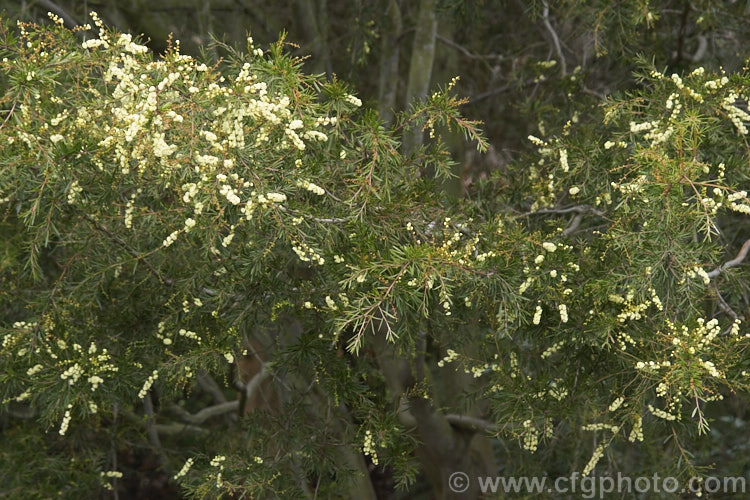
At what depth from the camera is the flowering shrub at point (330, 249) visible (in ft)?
8.01

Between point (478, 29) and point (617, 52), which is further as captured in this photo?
point (478, 29)

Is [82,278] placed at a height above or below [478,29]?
below

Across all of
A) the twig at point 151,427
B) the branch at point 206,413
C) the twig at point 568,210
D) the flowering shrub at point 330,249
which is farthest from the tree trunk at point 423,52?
the branch at point 206,413

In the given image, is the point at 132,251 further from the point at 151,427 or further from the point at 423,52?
the point at 423,52

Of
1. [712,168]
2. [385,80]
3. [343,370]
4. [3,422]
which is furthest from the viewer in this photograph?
[3,422]

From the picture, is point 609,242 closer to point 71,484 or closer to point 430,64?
point 430,64

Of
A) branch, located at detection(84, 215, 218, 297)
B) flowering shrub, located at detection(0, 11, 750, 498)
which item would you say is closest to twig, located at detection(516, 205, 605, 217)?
flowering shrub, located at detection(0, 11, 750, 498)

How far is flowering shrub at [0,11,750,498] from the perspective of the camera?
8.01 ft

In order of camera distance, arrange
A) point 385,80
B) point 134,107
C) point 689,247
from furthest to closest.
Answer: point 385,80
point 689,247
point 134,107

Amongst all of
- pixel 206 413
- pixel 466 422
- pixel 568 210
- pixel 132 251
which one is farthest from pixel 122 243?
pixel 206 413

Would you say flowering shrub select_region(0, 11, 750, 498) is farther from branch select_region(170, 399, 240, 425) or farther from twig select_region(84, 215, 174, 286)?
branch select_region(170, 399, 240, 425)

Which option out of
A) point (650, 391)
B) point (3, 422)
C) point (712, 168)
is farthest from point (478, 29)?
point (3, 422)

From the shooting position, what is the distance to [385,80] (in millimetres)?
4836

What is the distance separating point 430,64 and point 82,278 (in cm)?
222
